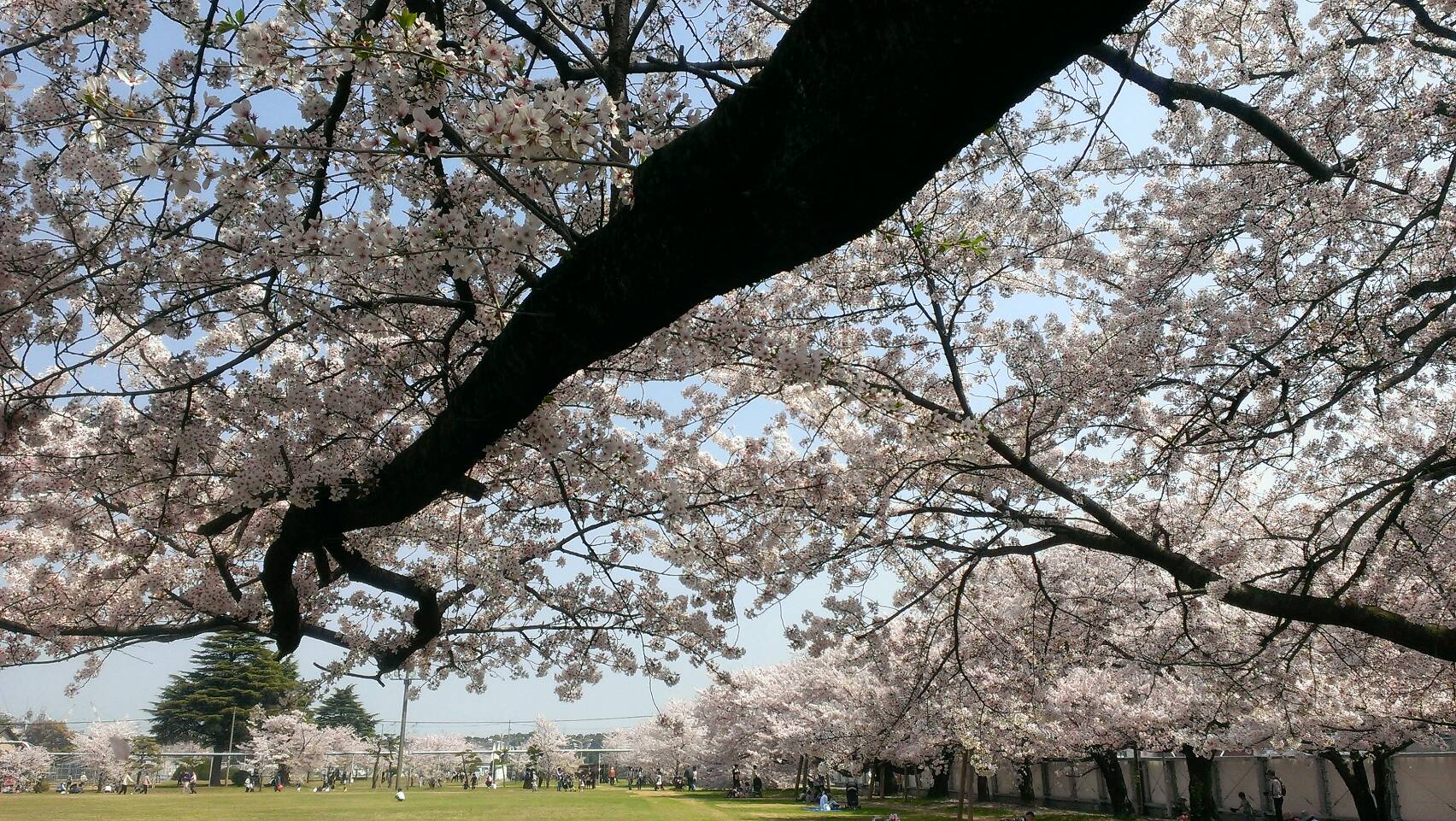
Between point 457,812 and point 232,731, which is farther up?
point 457,812

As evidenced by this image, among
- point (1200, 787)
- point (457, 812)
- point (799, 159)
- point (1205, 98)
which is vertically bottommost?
point (457, 812)

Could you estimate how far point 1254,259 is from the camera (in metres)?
6.32

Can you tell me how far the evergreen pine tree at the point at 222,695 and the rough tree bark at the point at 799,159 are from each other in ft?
169

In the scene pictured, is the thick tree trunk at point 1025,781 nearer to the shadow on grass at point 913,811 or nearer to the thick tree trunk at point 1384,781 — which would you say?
the shadow on grass at point 913,811

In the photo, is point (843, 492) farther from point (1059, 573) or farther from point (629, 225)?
point (1059, 573)

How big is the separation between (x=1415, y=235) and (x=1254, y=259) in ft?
3.29

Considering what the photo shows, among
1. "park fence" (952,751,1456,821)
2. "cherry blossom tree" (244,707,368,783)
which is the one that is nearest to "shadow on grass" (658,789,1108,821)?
"park fence" (952,751,1456,821)

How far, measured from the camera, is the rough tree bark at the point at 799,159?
4.52 ft

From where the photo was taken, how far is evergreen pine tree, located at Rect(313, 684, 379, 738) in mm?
59312

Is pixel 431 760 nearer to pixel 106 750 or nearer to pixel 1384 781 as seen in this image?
pixel 106 750

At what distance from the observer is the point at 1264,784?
2120 cm

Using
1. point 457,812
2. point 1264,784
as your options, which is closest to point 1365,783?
point 1264,784

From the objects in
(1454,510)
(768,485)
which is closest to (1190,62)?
(1454,510)

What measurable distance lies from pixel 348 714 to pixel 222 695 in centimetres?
1583
